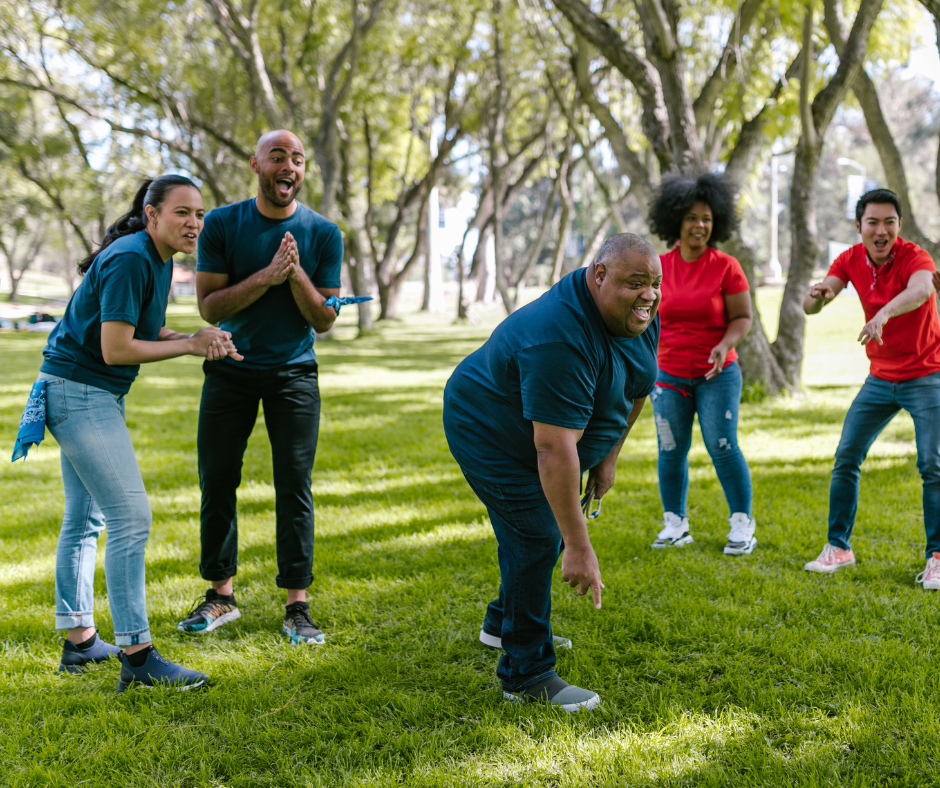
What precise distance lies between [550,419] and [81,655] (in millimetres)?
2573

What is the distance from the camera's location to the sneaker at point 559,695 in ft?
10.5

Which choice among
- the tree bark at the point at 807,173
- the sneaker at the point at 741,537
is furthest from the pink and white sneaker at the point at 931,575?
the tree bark at the point at 807,173

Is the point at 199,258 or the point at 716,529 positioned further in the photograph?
the point at 716,529

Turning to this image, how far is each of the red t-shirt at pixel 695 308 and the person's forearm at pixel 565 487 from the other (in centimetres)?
238

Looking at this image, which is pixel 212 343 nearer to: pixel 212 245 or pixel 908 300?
pixel 212 245

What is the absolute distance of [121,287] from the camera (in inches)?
125

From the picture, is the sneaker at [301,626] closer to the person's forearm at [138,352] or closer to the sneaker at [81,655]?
the sneaker at [81,655]

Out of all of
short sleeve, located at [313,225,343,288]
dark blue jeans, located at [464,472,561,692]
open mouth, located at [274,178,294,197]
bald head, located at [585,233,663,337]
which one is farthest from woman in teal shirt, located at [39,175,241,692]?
bald head, located at [585,233,663,337]

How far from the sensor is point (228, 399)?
3.90m

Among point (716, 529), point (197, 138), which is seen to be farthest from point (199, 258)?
point (197, 138)

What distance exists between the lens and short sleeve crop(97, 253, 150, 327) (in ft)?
10.3

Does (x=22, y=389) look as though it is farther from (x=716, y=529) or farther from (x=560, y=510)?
(x=560, y=510)

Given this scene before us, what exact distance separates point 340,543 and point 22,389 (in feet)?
31.8

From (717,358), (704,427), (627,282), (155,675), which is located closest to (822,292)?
(717,358)
